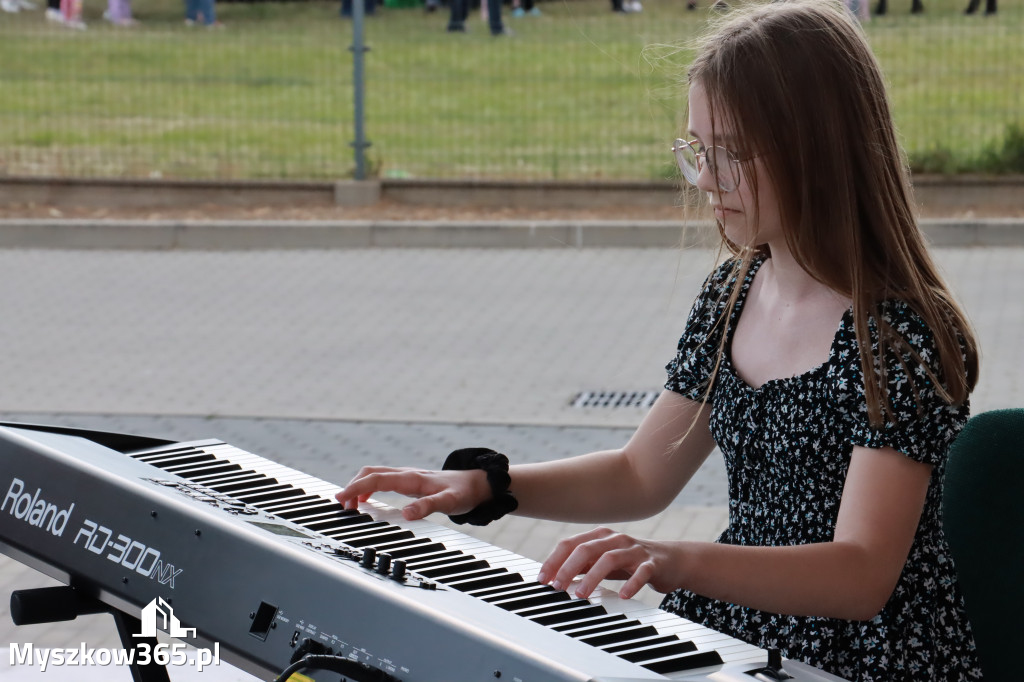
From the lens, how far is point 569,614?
1873 mm

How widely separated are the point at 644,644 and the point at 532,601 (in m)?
0.17

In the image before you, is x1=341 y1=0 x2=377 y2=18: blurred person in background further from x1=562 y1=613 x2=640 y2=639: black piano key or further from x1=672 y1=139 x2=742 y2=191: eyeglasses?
x1=562 y1=613 x2=640 y2=639: black piano key

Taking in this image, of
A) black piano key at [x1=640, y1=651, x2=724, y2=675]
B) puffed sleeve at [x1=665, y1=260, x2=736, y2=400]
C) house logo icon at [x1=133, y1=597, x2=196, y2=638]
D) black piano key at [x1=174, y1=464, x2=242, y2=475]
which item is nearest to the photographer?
black piano key at [x1=640, y1=651, x2=724, y2=675]

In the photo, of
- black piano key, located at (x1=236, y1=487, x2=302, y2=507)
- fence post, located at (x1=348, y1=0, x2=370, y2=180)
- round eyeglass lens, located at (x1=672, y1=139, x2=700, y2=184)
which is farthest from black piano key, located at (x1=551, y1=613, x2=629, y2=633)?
fence post, located at (x1=348, y1=0, x2=370, y2=180)

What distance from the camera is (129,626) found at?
2.27 meters

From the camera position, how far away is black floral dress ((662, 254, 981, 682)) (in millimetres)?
2166

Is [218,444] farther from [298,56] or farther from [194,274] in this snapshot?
[298,56]

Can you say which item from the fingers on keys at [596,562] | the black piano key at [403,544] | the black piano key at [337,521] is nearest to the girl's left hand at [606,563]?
the fingers on keys at [596,562]

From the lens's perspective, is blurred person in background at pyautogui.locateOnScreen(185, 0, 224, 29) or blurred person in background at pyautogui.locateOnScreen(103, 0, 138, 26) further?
blurred person in background at pyautogui.locateOnScreen(103, 0, 138, 26)

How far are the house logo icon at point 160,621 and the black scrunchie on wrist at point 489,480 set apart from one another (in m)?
0.52

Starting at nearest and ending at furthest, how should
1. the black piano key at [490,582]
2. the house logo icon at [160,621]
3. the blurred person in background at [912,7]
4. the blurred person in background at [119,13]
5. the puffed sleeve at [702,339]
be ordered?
the black piano key at [490,582], the house logo icon at [160,621], the puffed sleeve at [702,339], the blurred person in background at [912,7], the blurred person in background at [119,13]

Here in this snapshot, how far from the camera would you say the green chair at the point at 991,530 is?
2.37m

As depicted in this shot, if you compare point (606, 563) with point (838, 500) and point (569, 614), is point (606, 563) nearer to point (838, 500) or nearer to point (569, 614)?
point (569, 614)

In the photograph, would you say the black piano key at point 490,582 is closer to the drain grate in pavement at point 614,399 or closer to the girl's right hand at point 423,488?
the girl's right hand at point 423,488
